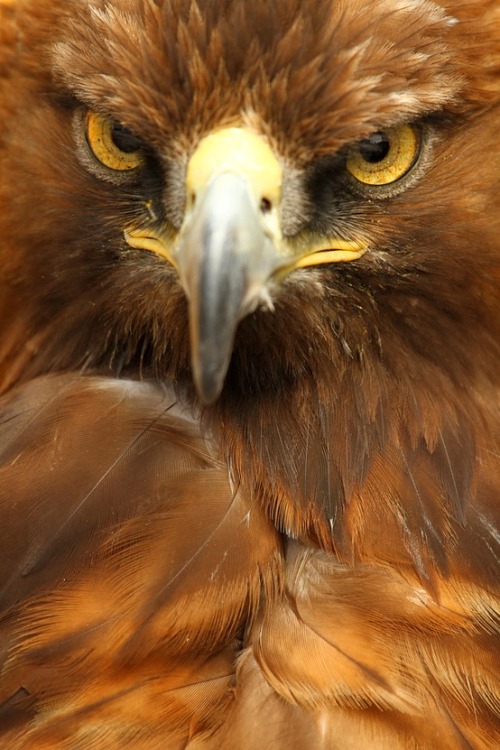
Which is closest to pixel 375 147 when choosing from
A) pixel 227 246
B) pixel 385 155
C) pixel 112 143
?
pixel 385 155

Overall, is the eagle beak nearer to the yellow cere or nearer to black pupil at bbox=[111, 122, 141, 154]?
the yellow cere

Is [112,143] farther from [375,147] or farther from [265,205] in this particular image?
[375,147]

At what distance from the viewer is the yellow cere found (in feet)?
7.97

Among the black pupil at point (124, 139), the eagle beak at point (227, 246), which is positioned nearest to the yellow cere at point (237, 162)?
the eagle beak at point (227, 246)

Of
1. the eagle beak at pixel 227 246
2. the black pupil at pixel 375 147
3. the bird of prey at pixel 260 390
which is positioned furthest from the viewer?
the black pupil at pixel 375 147

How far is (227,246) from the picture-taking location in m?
2.29

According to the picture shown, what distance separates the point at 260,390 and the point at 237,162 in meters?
0.56

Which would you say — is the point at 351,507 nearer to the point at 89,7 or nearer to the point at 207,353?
the point at 207,353

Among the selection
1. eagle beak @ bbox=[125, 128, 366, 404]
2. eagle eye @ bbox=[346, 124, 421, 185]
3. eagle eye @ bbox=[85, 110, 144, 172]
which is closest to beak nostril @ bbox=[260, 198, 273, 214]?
eagle beak @ bbox=[125, 128, 366, 404]

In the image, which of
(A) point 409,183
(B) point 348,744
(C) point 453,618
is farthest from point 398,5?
(B) point 348,744

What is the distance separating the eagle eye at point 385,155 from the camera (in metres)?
2.56

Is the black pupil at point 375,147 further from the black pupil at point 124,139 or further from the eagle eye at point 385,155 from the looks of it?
the black pupil at point 124,139

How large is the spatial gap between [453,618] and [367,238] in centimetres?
A: 80

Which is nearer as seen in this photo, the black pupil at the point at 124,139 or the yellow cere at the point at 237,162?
the yellow cere at the point at 237,162
